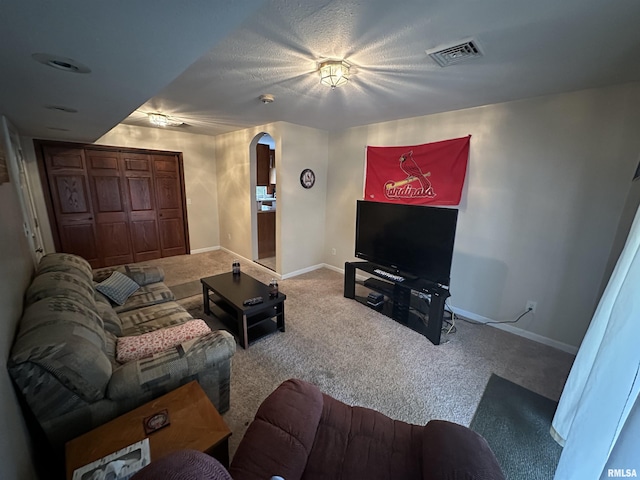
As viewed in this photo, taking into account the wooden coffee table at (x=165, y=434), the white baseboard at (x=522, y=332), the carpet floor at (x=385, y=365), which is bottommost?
the carpet floor at (x=385, y=365)

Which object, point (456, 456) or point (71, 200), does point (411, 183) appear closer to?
point (456, 456)

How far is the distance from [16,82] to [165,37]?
3.59 feet

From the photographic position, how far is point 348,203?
416cm

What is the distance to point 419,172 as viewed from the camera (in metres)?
3.22

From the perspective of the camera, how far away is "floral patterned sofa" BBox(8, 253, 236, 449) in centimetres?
112

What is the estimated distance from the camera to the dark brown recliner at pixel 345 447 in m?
0.99

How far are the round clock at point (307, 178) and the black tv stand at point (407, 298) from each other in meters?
1.55

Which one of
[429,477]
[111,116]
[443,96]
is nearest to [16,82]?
[111,116]

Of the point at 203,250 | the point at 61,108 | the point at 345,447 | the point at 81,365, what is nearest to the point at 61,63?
the point at 61,108

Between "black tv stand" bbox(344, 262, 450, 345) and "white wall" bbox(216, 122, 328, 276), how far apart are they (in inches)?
46.4

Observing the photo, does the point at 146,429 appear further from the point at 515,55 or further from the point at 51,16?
the point at 515,55

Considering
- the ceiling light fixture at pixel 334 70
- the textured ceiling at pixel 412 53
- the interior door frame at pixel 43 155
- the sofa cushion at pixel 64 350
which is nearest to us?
the sofa cushion at pixel 64 350

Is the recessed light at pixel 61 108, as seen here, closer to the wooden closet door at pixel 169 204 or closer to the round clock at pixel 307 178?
the round clock at pixel 307 178

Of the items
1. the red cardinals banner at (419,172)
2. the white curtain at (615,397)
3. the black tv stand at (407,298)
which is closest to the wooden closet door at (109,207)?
the black tv stand at (407,298)
